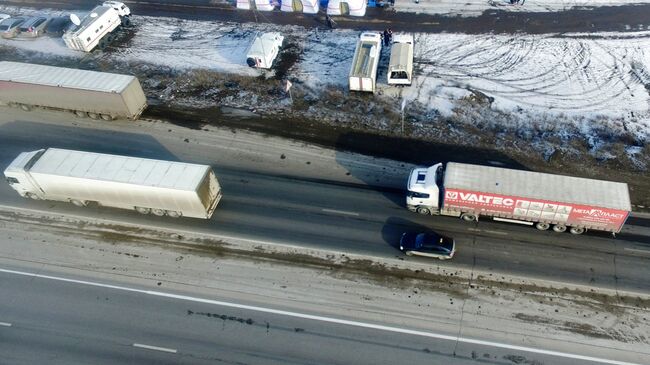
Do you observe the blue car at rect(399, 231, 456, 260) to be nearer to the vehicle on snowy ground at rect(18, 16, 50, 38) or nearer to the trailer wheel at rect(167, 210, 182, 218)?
the trailer wheel at rect(167, 210, 182, 218)

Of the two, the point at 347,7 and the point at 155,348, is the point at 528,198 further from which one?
the point at 347,7

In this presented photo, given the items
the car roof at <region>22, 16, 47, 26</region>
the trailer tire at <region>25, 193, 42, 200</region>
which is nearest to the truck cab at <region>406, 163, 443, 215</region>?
the trailer tire at <region>25, 193, 42, 200</region>

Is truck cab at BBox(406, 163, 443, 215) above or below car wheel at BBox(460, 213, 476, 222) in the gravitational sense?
above

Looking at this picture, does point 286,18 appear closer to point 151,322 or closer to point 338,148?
point 338,148

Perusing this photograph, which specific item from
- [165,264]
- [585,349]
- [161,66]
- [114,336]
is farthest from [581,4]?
[114,336]

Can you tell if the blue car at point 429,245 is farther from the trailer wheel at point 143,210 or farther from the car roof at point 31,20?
the car roof at point 31,20

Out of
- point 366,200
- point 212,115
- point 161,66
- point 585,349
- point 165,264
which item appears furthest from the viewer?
point 161,66
